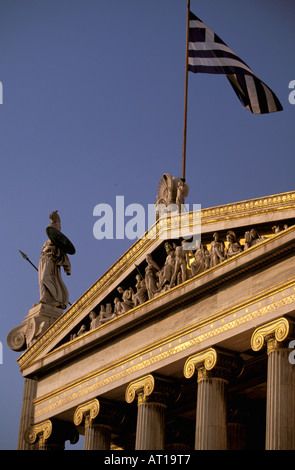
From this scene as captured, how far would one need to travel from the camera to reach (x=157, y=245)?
43938mm

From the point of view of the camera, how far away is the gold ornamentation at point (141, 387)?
139ft

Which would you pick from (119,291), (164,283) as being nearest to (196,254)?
(164,283)

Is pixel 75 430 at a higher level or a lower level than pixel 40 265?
lower

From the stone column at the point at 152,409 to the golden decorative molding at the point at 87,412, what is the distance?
274 centimetres

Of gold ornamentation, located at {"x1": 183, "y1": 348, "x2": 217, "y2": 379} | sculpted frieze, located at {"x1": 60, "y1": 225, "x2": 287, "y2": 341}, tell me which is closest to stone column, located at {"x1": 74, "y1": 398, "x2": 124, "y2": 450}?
sculpted frieze, located at {"x1": 60, "y1": 225, "x2": 287, "y2": 341}

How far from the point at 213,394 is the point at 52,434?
10069mm

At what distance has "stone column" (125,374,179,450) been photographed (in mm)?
42000

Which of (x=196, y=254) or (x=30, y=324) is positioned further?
(x=30, y=324)

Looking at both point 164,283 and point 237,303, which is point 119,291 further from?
point 237,303

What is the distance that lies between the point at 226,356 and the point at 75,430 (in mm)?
10592

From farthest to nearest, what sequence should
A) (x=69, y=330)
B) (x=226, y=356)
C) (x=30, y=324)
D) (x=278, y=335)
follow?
(x=30, y=324) → (x=69, y=330) → (x=226, y=356) → (x=278, y=335)

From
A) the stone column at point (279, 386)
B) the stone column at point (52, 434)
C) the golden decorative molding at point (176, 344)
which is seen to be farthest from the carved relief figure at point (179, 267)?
the stone column at point (52, 434)

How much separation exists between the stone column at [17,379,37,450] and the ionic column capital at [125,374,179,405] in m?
7.30
